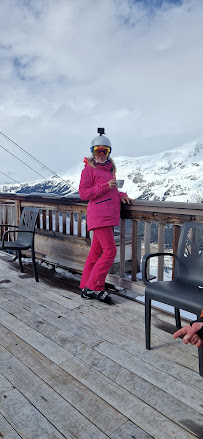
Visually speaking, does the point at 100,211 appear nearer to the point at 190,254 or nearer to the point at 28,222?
the point at 190,254

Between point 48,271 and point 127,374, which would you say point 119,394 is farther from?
point 48,271

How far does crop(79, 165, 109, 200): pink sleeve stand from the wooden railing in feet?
1.53

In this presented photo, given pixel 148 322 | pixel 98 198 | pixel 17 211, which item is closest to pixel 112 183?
pixel 98 198

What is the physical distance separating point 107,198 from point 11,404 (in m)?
1.88

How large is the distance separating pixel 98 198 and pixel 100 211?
13 centimetres

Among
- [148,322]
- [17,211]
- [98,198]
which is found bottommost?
[148,322]

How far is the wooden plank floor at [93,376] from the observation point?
1.41 metres

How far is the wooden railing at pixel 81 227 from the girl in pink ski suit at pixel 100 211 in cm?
33

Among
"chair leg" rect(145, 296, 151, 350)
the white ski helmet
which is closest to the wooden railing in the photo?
the white ski helmet

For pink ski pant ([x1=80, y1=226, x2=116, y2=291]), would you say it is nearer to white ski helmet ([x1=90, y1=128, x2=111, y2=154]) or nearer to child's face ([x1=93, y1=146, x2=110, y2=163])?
child's face ([x1=93, y1=146, x2=110, y2=163])

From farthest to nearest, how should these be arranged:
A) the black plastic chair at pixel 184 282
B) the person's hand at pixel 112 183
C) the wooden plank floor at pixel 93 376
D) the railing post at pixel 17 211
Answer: the railing post at pixel 17 211
the person's hand at pixel 112 183
the black plastic chair at pixel 184 282
the wooden plank floor at pixel 93 376

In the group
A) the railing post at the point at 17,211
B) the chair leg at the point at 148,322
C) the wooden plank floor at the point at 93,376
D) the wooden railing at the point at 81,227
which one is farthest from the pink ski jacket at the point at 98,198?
the railing post at the point at 17,211

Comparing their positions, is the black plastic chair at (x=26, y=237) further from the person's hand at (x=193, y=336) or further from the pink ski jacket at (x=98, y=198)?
the person's hand at (x=193, y=336)

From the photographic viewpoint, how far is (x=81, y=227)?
4312 mm
